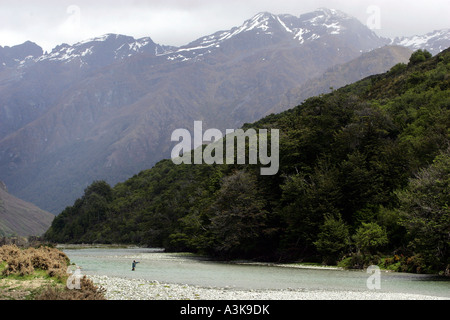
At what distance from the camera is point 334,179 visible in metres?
53.9

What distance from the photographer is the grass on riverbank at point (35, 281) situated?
21652mm

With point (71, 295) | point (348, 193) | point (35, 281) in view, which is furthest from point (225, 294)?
point (348, 193)

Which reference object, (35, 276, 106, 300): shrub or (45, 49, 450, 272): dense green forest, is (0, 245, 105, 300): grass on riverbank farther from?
(45, 49, 450, 272): dense green forest

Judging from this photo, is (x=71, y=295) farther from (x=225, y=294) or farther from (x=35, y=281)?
(x=225, y=294)

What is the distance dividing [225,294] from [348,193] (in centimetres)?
3047

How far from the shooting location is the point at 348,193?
2114 inches

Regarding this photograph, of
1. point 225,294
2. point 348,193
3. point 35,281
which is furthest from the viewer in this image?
point 348,193

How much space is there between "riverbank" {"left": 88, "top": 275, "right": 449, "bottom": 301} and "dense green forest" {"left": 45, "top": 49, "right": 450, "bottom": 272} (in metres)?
12.6

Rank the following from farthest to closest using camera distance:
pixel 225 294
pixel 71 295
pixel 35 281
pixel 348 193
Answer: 1. pixel 348 193
2. pixel 35 281
3. pixel 225 294
4. pixel 71 295

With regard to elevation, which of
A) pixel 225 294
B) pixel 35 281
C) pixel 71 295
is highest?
pixel 71 295

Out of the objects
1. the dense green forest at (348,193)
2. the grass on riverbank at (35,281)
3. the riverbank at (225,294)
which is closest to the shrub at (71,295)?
the grass on riverbank at (35,281)

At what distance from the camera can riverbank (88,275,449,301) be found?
82.9 ft

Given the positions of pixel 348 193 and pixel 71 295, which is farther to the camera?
pixel 348 193
